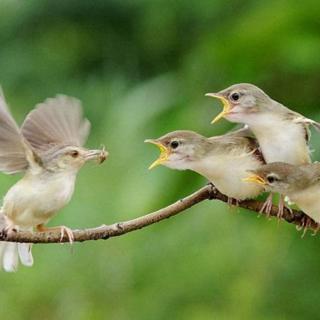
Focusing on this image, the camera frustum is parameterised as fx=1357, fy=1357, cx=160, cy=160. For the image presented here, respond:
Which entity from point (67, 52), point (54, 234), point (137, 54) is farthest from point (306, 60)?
point (67, 52)

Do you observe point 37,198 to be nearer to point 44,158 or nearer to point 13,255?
→ point 44,158

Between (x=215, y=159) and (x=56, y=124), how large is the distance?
15 cm

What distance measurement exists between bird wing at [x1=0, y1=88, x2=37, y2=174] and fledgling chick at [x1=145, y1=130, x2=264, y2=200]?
0.12 m

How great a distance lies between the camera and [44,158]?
4.07 ft

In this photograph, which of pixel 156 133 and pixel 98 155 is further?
pixel 156 133

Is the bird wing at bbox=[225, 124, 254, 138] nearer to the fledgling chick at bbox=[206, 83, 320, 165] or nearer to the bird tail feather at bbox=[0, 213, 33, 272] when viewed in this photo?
the fledgling chick at bbox=[206, 83, 320, 165]

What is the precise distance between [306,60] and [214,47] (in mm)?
141

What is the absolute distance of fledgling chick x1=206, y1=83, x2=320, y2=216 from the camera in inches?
46.3

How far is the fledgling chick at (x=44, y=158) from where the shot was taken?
119cm

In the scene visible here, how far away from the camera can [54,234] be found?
1143 mm

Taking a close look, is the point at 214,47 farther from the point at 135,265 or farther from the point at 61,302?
the point at 61,302

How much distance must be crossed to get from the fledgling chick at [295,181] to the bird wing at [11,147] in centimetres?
20

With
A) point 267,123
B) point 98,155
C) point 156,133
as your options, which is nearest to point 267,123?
point 267,123

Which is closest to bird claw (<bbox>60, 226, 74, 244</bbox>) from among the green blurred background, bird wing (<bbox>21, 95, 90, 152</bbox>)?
bird wing (<bbox>21, 95, 90, 152</bbox>)
